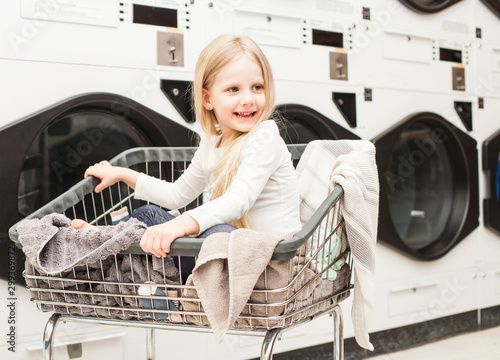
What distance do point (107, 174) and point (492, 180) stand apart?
6.48 ft

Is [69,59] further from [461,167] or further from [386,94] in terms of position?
[461,167]

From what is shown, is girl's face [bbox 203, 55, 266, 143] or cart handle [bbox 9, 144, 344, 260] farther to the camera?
girl's face [bbox 203, 55, 266, 143]

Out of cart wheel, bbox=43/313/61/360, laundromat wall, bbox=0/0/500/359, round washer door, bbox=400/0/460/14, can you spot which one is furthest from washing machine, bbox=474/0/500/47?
cart wheel, bbox=43/313/61/360

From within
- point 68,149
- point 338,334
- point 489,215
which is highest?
point 68,149

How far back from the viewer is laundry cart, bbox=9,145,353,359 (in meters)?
0.90

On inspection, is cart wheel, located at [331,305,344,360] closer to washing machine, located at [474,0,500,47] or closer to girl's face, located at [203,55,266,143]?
girl's face, located at [203,55,266,143]

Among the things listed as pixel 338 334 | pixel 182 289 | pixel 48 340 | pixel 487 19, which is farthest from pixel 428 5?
pixel 48 340

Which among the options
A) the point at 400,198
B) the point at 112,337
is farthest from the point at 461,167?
the point at 112,337

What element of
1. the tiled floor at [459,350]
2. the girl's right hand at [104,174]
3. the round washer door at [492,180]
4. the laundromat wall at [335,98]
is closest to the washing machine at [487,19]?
the laundromat wall at [335,98]

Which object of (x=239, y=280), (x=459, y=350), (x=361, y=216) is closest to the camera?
(x=239, y=280)

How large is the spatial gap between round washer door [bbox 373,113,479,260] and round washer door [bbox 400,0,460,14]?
0.45 m

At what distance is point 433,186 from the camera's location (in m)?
2.54

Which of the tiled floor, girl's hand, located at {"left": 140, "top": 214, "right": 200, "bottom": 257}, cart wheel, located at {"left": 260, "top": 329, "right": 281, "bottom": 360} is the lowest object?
the tiled floor

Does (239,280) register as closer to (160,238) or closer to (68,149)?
(160,238)
